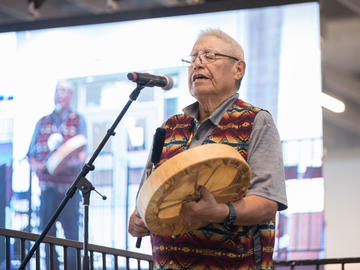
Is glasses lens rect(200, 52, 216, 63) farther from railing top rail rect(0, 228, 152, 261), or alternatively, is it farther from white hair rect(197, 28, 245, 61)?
railing top rail rect(0, 228, 152, 261)

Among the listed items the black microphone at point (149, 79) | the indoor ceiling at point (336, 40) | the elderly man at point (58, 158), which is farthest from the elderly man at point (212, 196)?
the elderly man at point (58, 158)

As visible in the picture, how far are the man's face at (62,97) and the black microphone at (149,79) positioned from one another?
278 cm

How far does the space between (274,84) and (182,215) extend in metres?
3.06

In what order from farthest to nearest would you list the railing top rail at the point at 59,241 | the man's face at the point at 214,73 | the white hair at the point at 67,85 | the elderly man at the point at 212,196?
the white hair at the point at 67,85 < the railing top rail at the point at 59,241 < the man's face at the point at 214,73 < the elderly man at the point at 212,196

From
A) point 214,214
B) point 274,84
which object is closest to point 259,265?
point 214,214

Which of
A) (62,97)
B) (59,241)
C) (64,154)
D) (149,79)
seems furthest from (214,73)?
(62,97)

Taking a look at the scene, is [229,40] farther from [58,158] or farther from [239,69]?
[58,158]

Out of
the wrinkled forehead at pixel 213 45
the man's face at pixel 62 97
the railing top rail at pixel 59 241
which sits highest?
the man's face at pixel 62 97

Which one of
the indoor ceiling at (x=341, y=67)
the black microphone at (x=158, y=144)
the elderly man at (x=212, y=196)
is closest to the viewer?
the elderly man at (x=212, y=196)

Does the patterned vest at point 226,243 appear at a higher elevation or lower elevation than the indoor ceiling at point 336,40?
lower

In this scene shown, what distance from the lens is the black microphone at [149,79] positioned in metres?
2.33

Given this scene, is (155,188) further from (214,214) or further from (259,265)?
Answer: (259,265)

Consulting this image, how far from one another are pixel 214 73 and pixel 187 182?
644mm

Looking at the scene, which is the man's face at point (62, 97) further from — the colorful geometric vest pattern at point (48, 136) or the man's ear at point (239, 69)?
the man's ear at point (239, 69)
